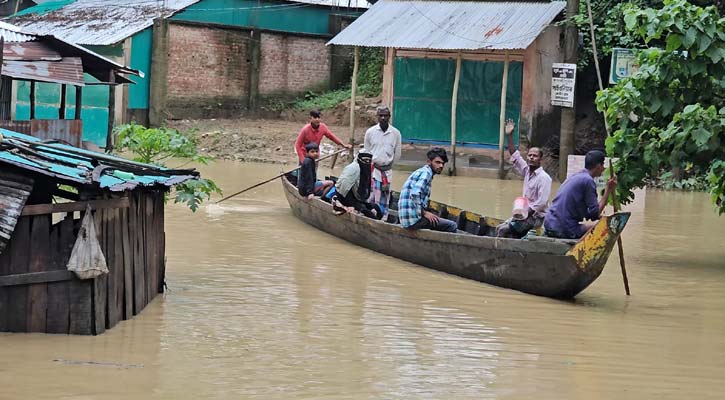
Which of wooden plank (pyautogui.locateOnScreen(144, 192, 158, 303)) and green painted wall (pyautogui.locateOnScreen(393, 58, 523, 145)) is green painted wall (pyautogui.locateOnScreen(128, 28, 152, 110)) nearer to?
green painted wall (pyautogui.locateOnScreen(393, 58, 523, 145))

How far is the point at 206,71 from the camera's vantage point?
2666 cm

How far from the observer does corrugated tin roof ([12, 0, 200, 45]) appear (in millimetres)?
24894

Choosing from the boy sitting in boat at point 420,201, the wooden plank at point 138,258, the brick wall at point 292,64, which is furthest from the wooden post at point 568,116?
the wooden plank at point 138,258

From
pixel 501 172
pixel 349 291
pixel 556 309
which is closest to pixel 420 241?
pixel 349 291

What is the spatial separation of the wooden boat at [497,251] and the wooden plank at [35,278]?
13.7 ft

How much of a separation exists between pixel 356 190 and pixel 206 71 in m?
14.3

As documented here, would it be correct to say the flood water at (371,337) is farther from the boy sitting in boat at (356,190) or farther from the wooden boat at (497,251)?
the boy sitting in boat at (356,190)

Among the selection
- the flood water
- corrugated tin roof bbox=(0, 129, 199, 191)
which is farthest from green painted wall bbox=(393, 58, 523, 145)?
corrugated tin roof bbox=(0, 129, 199, 191)

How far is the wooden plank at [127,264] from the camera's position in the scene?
27.2ft

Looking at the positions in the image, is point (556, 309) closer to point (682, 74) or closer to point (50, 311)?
point (682, 74)

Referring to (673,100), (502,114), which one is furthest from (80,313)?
(502,114)

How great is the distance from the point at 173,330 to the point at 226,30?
19.3 m

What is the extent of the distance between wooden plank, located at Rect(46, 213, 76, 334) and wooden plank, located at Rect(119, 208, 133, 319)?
0.62m

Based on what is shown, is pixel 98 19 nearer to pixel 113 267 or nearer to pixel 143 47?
pixel 143 47
